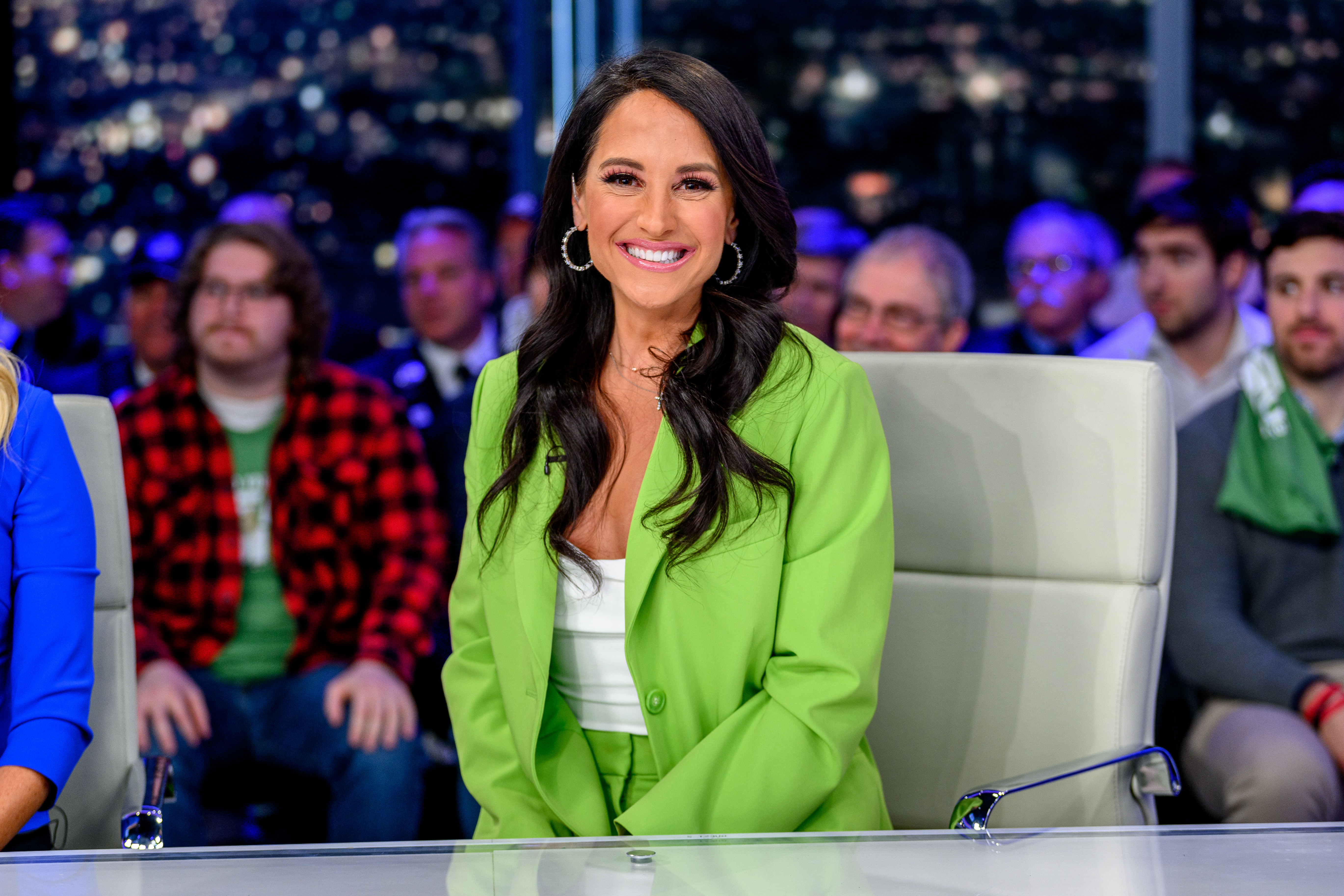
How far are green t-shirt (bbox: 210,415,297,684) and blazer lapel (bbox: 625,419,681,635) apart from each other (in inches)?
51.1

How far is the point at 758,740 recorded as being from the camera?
1353 millimetres

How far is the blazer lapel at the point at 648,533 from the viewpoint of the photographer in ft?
4.49

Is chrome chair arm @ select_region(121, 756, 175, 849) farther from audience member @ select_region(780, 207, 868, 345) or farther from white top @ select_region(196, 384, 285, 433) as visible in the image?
audience member @ select_region(780, 207, 868, 345)

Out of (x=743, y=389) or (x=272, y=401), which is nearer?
(x=743, y=389)

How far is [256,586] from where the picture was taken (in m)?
2.52

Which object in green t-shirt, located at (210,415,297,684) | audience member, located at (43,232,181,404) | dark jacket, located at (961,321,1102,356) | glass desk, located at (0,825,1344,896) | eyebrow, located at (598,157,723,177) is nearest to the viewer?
glass desk, located at (0,825,1344,896)

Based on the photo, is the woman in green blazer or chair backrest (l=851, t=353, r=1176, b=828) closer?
the woman in green blazer

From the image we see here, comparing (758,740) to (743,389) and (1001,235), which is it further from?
(1001,235)

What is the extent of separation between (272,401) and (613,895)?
1952 millimetres

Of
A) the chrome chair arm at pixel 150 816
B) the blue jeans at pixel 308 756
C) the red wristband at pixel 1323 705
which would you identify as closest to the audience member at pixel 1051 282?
the red wristband at pixel 1323 705

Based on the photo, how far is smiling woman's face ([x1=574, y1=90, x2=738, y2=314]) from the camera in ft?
4.65

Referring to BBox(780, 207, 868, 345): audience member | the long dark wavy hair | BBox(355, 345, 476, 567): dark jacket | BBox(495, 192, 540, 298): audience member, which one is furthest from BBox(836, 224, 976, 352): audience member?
the long dark wavy hair

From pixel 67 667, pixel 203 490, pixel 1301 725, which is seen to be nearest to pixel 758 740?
pixel 67 667

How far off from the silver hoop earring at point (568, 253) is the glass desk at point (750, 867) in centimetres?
78
